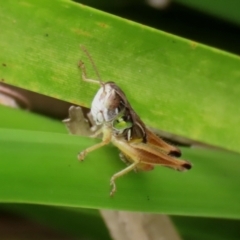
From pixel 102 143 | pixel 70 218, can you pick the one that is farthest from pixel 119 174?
pixel 70 218

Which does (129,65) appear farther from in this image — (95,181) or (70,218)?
(70,218)

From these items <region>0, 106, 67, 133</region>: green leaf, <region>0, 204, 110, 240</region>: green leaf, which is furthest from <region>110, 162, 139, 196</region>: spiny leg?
<region>0, 204, 110, 240</region>: green leaf

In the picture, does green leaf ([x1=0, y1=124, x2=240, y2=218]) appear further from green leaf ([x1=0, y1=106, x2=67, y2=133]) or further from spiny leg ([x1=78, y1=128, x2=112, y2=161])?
green leaf ([x1=0, y1=106, x2=67, y2=133])

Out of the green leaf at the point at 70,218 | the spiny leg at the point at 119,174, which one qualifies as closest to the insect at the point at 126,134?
the spiny leg at the point at 119,174

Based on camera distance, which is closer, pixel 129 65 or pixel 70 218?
pixel 129 65

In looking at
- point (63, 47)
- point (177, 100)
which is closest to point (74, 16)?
point (63, 47)
